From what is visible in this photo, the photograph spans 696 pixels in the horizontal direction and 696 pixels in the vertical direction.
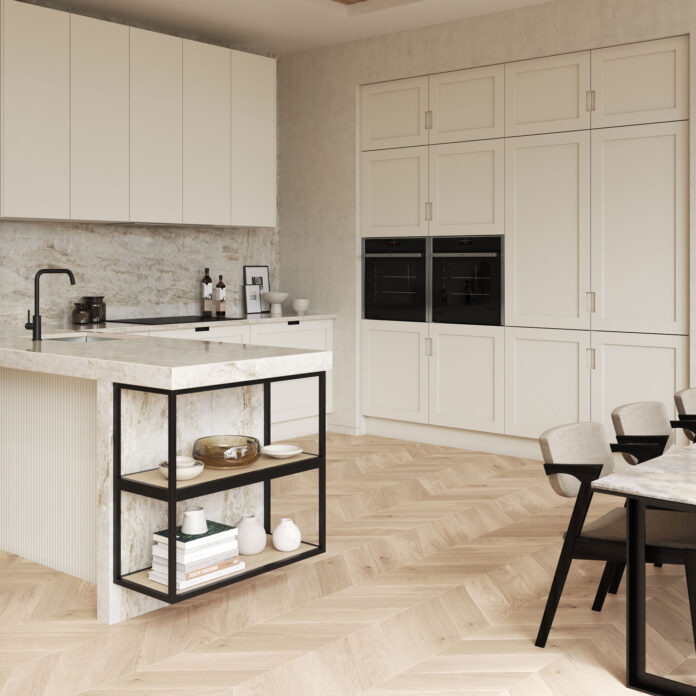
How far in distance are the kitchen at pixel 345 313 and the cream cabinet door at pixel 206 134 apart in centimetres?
2

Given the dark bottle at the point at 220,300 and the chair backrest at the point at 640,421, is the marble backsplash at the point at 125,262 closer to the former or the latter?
the dark bottle at the point at 220,300

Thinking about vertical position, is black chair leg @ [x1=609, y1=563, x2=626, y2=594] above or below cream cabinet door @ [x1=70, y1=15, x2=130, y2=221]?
below

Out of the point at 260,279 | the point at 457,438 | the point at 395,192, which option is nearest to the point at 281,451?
the point at 457,438

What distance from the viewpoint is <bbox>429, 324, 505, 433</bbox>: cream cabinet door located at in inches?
238

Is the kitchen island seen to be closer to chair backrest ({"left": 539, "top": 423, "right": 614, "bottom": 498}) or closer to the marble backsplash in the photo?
chair backrest ({"left": 539, "top": 423, "right": 614, "bottom": 498})

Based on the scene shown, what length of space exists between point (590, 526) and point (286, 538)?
1.22m

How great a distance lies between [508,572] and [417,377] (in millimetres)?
2802

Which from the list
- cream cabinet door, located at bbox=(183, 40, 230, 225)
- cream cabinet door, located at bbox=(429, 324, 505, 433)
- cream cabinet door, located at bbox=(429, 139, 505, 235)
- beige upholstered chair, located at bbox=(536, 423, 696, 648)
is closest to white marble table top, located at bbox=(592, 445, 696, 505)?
beige upholstered chair, located at bbox=(536, 423, 696, 648)

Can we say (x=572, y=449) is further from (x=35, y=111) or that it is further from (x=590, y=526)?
(x=35, y=111)

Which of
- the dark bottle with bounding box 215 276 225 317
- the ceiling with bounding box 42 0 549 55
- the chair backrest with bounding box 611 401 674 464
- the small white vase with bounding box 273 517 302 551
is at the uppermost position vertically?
the ceiling with bounding box 42 0 549 55

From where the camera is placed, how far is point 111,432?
3211 millimetres

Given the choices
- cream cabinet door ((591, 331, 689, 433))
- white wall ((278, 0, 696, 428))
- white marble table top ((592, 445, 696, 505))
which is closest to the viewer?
white marble table top ((592, 445, 696, 505))

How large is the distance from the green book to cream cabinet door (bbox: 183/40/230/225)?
3.10 metres

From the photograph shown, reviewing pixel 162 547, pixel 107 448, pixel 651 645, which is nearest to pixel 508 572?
pixel 651 645
